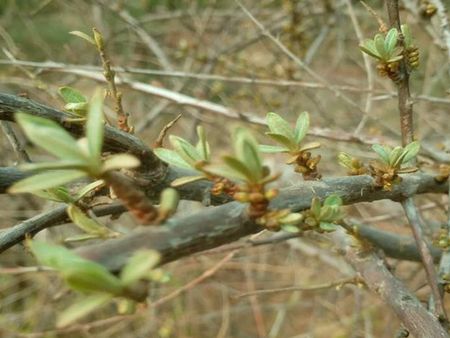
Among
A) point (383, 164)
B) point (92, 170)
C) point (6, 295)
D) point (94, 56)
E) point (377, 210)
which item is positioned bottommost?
point (6, 295)

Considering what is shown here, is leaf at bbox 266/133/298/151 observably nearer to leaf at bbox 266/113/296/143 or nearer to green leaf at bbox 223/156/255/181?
leaf at bbox 266/113/296/143

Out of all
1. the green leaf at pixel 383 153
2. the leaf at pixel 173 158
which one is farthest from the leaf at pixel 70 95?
the green leaf at pixel 383 153

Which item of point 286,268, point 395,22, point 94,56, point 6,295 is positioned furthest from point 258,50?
point 395,22

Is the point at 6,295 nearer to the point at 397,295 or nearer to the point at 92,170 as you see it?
the point at 397,295

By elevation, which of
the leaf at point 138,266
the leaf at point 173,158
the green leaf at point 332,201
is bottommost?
the green leaf at point 332,201

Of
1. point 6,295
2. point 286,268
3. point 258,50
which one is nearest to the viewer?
point 286,268

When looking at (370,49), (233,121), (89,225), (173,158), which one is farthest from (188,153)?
(233,121)

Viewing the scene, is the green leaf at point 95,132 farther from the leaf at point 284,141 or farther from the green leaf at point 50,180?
the leaf at point 284,141
